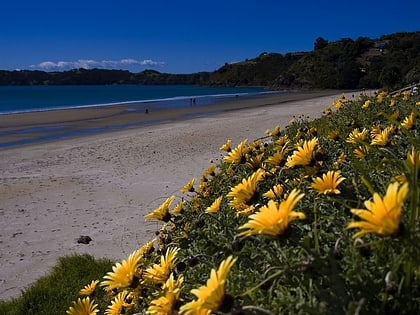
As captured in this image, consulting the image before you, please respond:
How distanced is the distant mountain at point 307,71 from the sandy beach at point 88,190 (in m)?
11.5

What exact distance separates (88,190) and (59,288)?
6.05 meters

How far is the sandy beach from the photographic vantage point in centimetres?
672

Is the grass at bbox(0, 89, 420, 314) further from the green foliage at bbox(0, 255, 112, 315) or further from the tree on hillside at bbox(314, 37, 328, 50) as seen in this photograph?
the tree on hillside at bbox(314, 37, 328, 50)

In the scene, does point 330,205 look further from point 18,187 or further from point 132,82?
point 132,82

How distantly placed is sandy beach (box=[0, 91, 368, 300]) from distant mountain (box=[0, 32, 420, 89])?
1154 cm

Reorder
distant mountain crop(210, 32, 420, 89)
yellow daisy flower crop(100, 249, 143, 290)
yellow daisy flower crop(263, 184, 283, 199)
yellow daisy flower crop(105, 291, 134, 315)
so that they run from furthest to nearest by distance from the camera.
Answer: distant mountain crop(210, 32, 420, 89) → yellow daisy flower crop(263, 184, 283, 199) → yellow daisy flower crop(105, 291, 134, 315) → yellow daisy flower crop(100, 249, 143, 290)

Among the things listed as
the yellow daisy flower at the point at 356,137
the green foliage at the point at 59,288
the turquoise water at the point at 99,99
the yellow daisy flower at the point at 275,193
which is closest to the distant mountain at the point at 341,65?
the turquoise water at the point at 99,99

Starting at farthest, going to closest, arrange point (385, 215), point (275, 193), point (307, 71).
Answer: point (307, 71)
point (275, 193)
point (385, 215)

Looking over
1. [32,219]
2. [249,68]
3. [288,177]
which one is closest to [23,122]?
[32,219]

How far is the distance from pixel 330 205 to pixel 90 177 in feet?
37.1

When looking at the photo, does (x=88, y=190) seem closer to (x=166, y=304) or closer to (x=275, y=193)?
(x=275, y=193)

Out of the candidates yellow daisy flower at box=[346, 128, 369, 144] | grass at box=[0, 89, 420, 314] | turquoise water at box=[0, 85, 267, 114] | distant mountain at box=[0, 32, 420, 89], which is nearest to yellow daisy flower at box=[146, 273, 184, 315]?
grass at box=[0, 89, 420, 314]

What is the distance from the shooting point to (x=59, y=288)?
5.02 meters

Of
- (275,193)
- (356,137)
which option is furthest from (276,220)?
(356,137)
